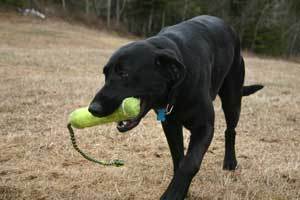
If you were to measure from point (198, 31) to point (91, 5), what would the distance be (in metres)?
41.3

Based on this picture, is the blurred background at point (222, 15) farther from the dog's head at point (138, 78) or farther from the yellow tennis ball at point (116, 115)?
the dog's head at point (138, 78)

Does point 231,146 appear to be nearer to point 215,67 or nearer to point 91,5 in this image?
point 215,67

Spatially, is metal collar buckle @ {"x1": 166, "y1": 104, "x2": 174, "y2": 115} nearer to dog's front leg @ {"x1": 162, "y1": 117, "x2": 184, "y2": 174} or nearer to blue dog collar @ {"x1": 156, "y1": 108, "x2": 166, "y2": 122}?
blue dog collar @ {"x1": 156, "y1": 108, "x2": 166, "y2": 122}

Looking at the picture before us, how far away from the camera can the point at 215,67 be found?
395 cm

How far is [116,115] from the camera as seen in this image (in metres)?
3.00

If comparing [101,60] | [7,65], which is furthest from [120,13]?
[7,65]

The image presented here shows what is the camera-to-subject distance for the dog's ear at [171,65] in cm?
296

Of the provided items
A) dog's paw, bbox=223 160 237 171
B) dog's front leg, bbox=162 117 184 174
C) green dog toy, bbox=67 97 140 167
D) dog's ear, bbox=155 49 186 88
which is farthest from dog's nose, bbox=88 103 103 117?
dog's paw, bbox=223 160 237 171

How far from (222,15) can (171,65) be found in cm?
4143

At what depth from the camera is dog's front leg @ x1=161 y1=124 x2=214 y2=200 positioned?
3.19 m

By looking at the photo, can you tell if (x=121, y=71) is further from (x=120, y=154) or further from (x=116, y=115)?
(x=120, y=154)

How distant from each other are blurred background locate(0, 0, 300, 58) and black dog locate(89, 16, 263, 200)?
117 feet

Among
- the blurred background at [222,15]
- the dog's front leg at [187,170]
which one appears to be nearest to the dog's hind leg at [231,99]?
the dog's front leg at [187,170]

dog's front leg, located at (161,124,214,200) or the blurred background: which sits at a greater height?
dog's front leg, located at (161,124,214,200)
